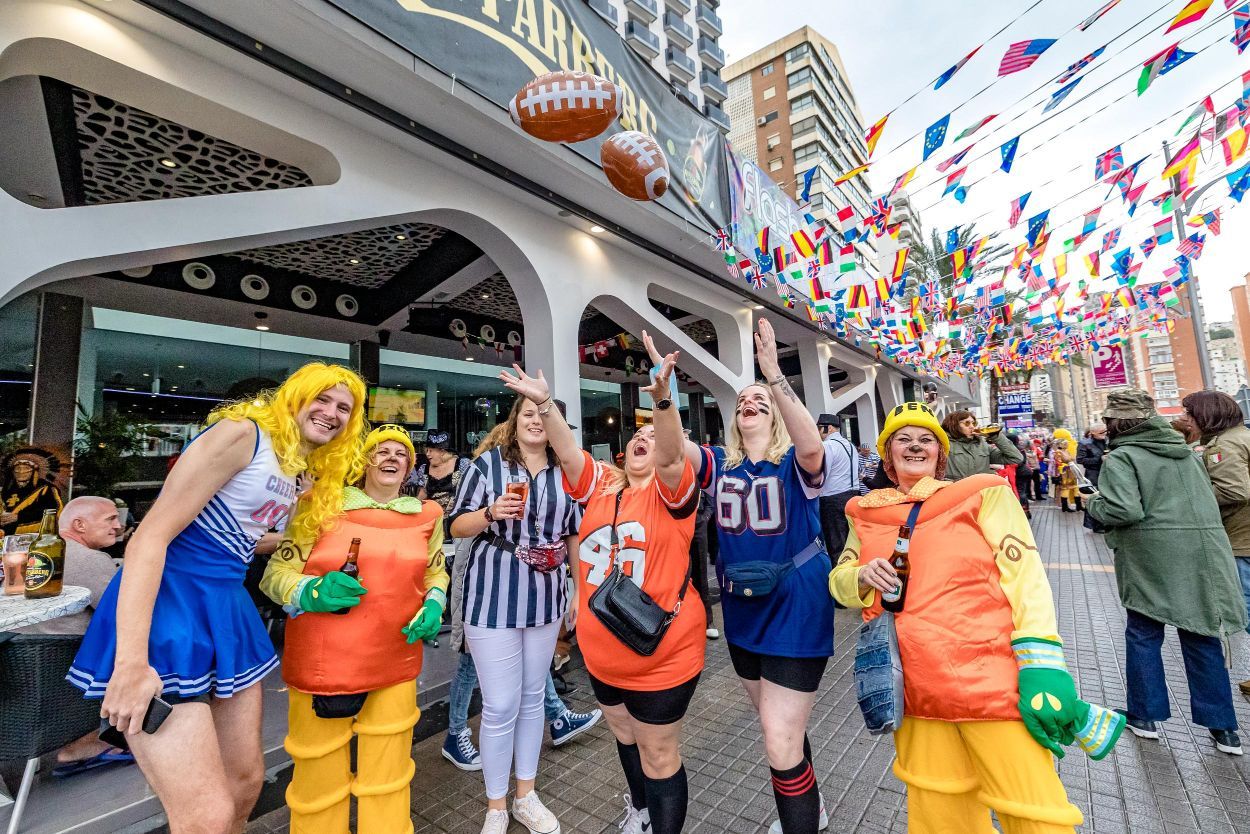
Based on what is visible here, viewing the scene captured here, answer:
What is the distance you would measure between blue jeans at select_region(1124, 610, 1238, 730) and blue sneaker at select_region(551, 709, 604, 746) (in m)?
3.04

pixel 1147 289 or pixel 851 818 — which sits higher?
pixel 1147 289

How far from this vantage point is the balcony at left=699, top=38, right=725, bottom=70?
33.3 m

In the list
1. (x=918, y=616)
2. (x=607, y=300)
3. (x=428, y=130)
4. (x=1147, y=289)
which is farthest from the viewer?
(x=1147, y=289)

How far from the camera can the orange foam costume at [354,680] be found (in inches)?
75.3

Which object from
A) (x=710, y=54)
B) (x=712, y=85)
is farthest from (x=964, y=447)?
(x=710, y=54)

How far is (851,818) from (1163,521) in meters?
2.32

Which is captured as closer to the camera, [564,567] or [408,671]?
[408,671]

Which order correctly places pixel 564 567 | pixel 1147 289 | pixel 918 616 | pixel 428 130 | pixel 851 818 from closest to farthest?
1. pixel 918 616
2. pixel 851 818
3. pixel 564 567
4. pixel 428 130
5. pixel 1147 289

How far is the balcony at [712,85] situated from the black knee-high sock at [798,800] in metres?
38.0

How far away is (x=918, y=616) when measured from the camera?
1710mm

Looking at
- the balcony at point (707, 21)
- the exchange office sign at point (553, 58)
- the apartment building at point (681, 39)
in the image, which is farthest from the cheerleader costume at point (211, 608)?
the balcony at point (707, 21)

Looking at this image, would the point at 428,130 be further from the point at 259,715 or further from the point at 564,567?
the point at 259,715

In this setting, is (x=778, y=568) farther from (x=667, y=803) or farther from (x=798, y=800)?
(x=667, y=803)

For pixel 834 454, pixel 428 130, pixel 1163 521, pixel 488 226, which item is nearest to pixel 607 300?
pixel 488 226
